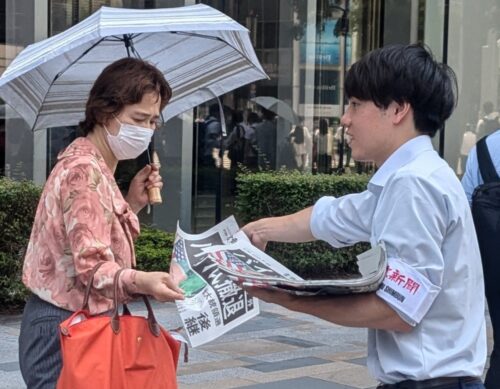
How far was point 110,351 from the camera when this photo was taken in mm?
2834

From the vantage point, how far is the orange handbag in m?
2.81

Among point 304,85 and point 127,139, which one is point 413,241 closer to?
point 127,139

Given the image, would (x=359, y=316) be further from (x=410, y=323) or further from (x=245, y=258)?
(x=245, y=258)

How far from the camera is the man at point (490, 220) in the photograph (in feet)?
11.1

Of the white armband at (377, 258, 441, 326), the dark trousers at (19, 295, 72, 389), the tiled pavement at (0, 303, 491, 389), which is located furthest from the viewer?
the tiled pavement at (0, 303, 491, 389)

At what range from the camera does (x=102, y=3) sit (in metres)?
13.3

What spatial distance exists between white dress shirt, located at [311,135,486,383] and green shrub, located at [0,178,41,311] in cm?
680

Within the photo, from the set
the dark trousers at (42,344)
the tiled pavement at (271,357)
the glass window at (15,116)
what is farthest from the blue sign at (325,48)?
the dark trousers at (42,344)

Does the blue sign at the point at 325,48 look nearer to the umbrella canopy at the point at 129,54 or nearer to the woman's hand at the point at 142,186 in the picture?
the umbrella canopy at the point at 129,54

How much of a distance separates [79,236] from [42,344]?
0.41 meters

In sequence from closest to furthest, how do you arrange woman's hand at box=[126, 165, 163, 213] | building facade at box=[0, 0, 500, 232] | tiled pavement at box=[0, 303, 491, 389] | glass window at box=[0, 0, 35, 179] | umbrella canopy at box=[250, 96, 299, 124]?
woman's hand at box=[126, 165, 163, 213], tiled pavement at box=[0, 303, 491, 389], glass window at box=[0, 0, 35, 179], building facade at box=[0, 0, 500, 232], umbrella canopy at box=[250, 96, 299, 124]

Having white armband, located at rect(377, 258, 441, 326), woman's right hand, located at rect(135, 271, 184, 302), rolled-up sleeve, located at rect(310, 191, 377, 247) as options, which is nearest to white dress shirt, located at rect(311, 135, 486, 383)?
white armband, located at rect(377, 258, 441, 326)

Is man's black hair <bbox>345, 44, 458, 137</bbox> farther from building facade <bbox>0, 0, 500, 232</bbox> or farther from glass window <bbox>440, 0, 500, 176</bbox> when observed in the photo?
glass window <bbox>440, 0, 500, 176</bbox>

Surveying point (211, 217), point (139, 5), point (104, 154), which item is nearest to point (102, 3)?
point (139, 5)
